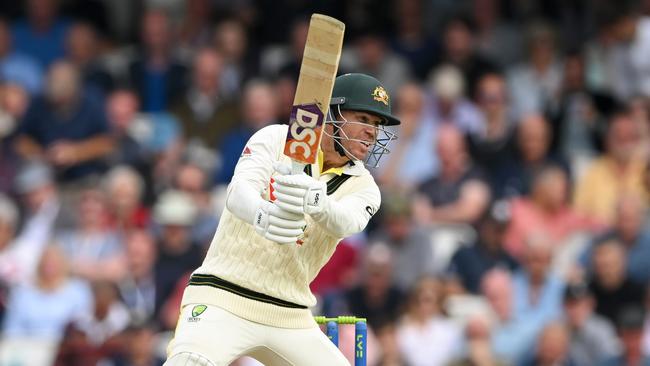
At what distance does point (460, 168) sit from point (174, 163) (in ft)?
8.19

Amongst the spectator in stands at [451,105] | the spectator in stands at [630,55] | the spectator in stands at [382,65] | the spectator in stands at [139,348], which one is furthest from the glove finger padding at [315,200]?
the spectator in stands at [630,55]

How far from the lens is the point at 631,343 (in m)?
10.6

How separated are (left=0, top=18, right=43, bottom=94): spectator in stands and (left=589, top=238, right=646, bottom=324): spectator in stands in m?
5.42

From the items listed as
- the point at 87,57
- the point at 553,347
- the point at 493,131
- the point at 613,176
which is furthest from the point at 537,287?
the point at 87,57

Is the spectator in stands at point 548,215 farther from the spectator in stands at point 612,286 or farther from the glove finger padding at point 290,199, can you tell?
the glove finger padding at point 290,199

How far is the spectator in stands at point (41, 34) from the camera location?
13.5 metres

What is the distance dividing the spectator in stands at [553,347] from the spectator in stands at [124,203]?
3.49m

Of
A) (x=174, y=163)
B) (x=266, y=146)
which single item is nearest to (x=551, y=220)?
(x=174, y=163)

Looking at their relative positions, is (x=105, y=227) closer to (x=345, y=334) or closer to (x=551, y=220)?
(x=345, y=334)

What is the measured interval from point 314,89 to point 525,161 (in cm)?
605

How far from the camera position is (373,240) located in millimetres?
11398

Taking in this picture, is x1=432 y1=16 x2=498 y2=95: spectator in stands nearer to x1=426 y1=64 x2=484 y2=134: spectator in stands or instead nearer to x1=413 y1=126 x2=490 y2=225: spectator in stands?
x1=426 y1=64 x2=484 y2=134: spectator in stands

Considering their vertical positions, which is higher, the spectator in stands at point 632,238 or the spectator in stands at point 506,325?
the spectator in stands at point 632,238

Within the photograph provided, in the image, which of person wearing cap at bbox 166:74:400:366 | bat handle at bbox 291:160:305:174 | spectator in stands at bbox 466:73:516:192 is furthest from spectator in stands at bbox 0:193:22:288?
bat handle at bbox 291:160:305:174
